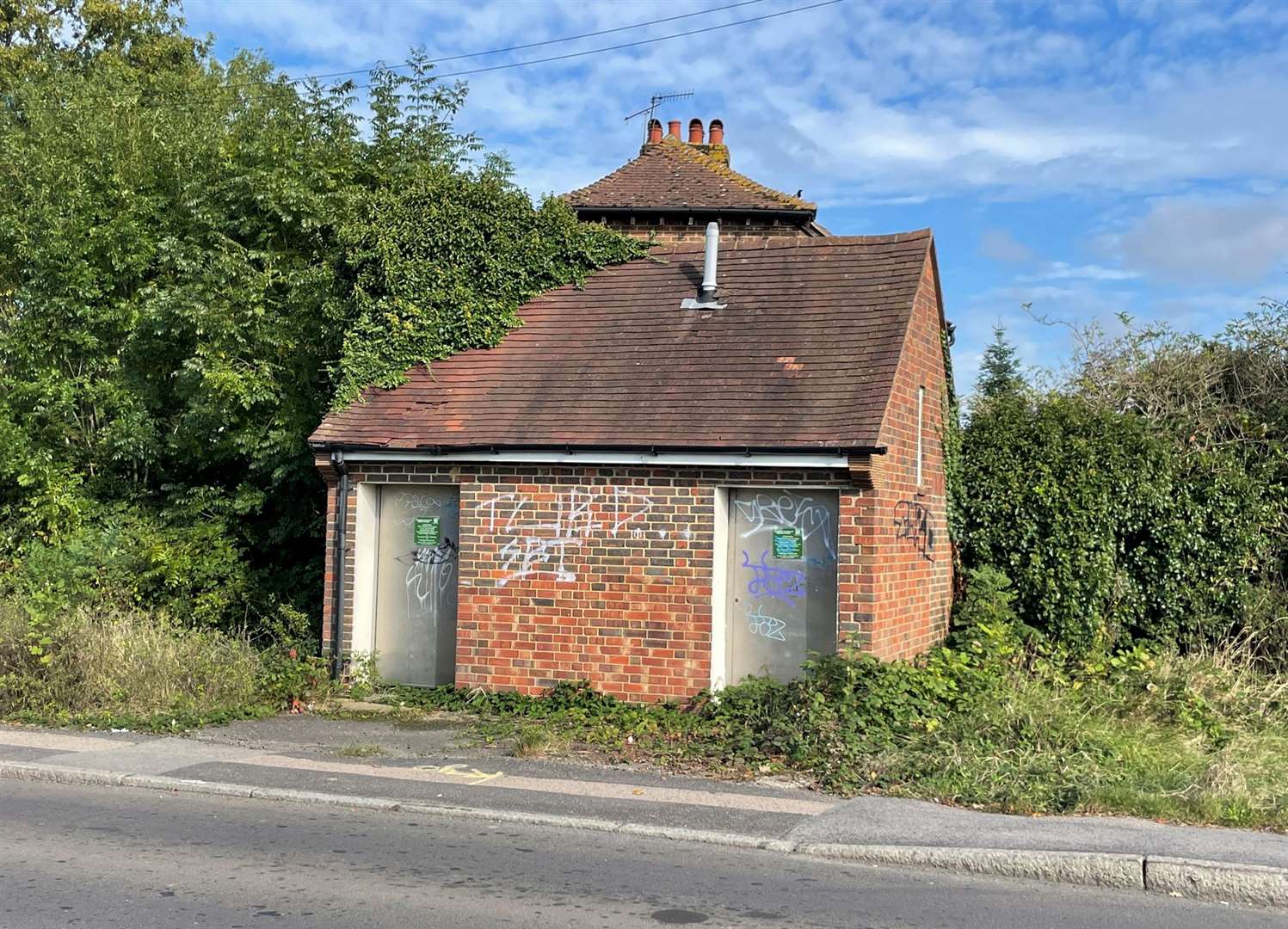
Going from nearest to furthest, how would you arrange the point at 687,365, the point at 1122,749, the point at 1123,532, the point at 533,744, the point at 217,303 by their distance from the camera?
the point at 1122,749 < the point at 533,744 < the point at 687,365 < the point at 1123,532 < the point at 217,303

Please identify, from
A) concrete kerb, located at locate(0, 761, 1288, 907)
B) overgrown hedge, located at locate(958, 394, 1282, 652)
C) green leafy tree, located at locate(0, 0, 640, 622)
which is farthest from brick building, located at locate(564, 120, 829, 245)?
concrete kerb, located at locate(0, 761, 1288, 907)

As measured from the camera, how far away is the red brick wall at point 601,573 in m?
10.7

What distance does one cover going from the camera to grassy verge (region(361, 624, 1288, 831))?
26.3ft

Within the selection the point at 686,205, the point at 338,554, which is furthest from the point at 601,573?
the point at 686,205

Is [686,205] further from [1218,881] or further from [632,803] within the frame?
[1218,881]

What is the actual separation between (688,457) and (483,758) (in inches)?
131

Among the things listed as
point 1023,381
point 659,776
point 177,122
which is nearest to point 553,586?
point 659,776

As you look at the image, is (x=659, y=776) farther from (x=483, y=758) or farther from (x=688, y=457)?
(x=688, y=457)

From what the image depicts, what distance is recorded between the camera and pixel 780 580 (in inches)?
430

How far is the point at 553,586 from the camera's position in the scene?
11281 millimetres

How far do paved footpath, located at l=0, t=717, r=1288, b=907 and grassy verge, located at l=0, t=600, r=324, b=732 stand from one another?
0.37m

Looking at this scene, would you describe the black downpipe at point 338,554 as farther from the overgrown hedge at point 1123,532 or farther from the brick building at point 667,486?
the overgrown hedge at point 1123,532

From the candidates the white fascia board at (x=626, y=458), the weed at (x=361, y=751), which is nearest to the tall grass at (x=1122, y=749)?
the white fascia board at (x=626, y=458)

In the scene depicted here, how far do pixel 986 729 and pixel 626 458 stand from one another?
4067 mm
